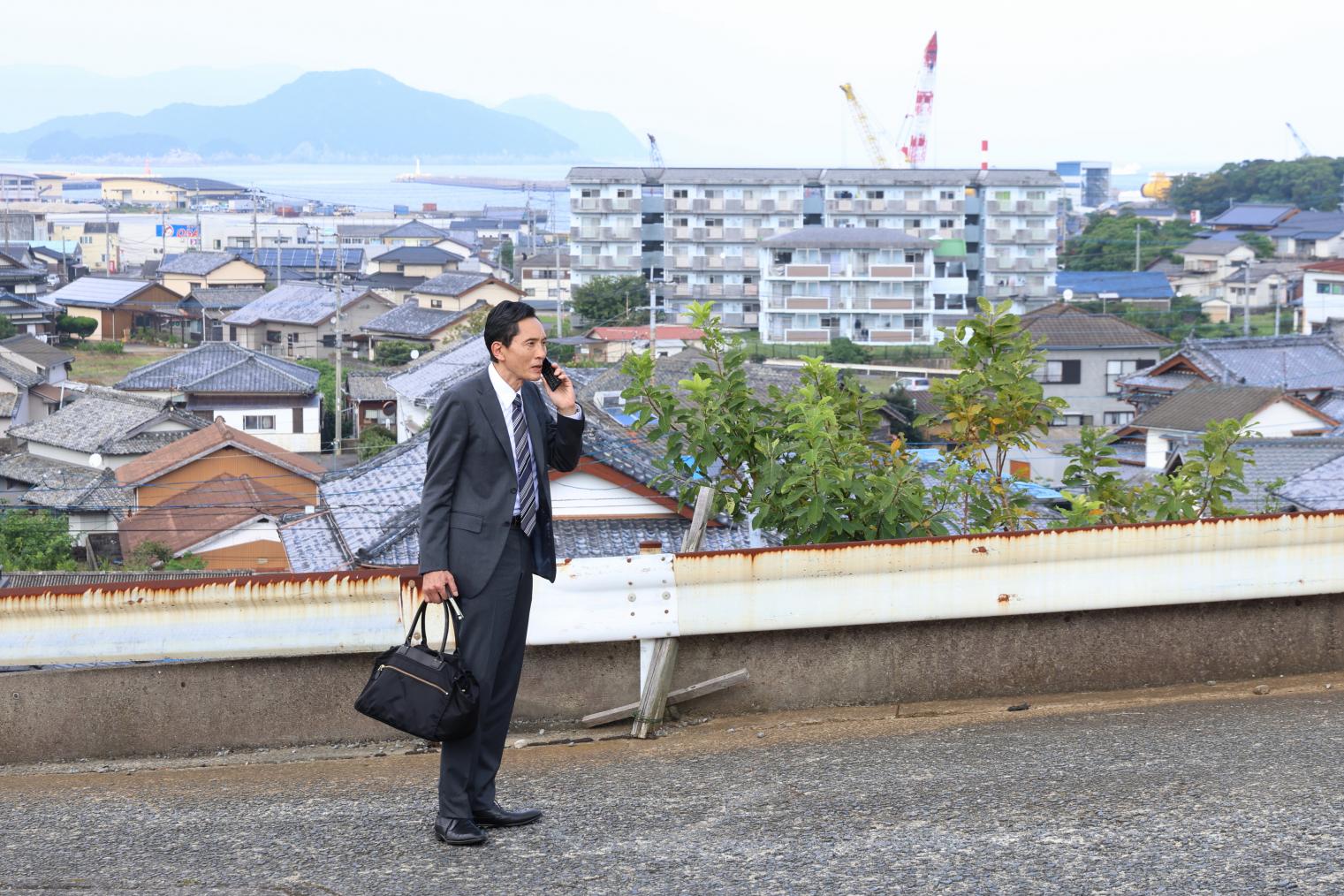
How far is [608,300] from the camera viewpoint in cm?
5466

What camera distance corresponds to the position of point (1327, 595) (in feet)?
13.8

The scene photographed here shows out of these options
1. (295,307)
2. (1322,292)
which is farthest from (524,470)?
(1322,292)

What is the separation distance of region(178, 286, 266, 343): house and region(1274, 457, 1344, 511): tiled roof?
4131 centimetres

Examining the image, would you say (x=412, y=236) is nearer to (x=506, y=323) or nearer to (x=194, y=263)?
(x=194, y=263)

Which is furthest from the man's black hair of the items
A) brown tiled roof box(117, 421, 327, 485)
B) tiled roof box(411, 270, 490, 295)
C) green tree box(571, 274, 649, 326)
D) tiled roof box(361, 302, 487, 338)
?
green tree box(571, 274, 649, 326)

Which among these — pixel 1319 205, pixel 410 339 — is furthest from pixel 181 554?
pixel 1319 205

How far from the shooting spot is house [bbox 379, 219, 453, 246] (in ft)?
279

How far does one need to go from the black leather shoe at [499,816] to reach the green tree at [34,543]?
16.6m

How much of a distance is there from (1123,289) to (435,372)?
33.6 metres

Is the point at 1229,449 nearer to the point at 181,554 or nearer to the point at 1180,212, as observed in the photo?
the point at 181,554

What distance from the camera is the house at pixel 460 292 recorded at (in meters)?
51.8

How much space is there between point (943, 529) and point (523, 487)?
1918 mm

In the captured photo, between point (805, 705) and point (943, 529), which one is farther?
point (943, 529)

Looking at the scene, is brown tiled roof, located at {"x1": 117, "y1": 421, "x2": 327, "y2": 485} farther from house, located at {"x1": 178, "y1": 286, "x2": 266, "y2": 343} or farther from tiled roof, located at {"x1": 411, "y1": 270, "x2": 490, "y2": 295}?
tiled roof, located at {"x1": 411, "y1": 270, "x2": 490, "y2": 295}
